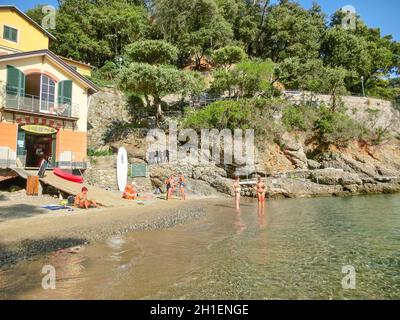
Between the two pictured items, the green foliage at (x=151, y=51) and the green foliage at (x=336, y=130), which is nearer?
the green foliage at (x=336, y=130)

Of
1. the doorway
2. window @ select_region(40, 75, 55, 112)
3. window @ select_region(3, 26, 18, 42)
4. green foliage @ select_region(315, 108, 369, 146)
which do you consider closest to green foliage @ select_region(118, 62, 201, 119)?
Result: window @ select_region(40, 75, 55, 112)

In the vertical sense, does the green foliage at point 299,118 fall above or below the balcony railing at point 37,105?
above

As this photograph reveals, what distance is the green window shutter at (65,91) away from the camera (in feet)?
72.0

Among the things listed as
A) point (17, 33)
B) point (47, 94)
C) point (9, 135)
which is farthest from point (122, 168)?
point (17, 33)

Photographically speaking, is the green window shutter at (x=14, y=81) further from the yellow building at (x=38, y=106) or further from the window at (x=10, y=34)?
the window at (x=10, y=34)

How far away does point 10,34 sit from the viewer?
25.1 meters

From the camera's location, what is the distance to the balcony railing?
19.1m

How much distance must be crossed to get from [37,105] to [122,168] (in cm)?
717

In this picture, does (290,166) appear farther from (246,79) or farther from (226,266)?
(226,266)

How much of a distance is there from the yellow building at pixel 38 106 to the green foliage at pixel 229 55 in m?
19.5

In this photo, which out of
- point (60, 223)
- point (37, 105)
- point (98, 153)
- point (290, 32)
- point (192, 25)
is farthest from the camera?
point (290, 32)

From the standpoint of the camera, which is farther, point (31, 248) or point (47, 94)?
point (47, 94)

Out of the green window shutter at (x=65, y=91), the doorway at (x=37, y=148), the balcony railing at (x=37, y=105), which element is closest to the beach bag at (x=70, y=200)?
the balcony railing at (x=37, y=105)

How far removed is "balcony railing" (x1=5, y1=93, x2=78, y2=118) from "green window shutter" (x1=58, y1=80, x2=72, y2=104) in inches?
16.9
